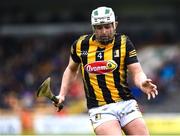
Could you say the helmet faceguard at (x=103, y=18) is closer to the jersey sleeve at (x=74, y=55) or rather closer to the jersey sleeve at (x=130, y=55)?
the jersey sleeve at (x=130, y=55)

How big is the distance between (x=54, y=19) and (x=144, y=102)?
20.2ft

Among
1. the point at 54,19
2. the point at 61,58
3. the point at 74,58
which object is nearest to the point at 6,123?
the point at 61,58

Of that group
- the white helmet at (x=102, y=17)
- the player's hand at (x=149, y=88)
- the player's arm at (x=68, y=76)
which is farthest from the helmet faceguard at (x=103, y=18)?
the player's hand at (x=149, y=88)

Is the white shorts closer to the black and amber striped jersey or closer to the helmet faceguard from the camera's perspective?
the black and amber striped jersey

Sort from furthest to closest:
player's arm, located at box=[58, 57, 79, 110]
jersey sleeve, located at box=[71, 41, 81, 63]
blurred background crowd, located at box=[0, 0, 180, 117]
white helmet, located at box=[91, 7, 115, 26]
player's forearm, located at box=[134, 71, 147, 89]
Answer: blurred background crowd, located at box=[0, 0, 180, 117], player's arm, located at box=[58, 57, 79, 110], jersey sleeve, located at box=[71, 41, 81, 63], white helmet, located at box=[91, 7, 115, 26], player's forearm, located at box=[134, 71, 147, 89]

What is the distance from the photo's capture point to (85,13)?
2356cm

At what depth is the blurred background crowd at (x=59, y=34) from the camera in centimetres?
2097

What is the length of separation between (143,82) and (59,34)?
1721cm

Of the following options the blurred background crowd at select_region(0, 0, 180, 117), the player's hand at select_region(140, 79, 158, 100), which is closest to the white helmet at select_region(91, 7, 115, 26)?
the player's hand at select_region(140, 79, 158, 100)

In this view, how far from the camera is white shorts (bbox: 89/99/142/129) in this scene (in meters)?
6.90

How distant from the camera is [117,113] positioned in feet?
22.7

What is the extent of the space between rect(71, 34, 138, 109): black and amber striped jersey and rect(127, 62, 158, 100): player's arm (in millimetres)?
65

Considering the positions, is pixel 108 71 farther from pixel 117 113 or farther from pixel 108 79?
pixel 117 113

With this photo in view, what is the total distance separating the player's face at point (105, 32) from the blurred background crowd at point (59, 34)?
12899mm
